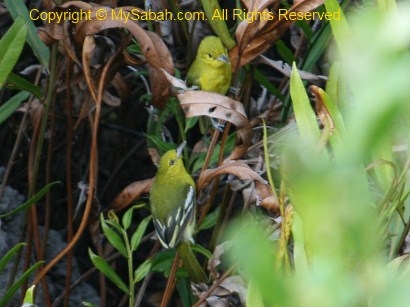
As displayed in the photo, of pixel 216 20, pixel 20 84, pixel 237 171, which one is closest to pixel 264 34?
pixel 216 20

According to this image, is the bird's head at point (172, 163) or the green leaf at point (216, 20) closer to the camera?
the green leaf at point (216, 20)

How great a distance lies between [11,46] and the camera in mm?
1374

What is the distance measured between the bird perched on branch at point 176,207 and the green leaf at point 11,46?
18.3 inches

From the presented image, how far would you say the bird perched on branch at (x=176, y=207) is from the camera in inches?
62.8

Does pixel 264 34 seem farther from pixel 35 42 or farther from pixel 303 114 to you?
pixel 303 114

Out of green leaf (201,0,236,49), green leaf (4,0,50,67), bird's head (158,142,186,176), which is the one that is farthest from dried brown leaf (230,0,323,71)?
green leaf (4,0,50,67)

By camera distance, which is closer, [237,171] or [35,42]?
[237,171]

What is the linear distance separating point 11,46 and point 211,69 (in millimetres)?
500

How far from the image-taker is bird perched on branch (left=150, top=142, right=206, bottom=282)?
1.59 metres

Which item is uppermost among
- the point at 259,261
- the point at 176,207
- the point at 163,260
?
the point at 259,261

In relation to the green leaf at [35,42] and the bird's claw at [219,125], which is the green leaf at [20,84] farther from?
the bird's claw at [219,125]

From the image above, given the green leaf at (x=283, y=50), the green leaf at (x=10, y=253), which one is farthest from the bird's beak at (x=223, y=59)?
the green leaf at (x=10, y=253)

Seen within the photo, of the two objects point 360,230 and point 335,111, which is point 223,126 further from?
point 360,230

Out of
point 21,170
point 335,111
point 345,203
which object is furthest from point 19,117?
point 345,203
